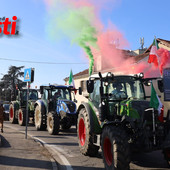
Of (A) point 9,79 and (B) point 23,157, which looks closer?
(B) point 23,157

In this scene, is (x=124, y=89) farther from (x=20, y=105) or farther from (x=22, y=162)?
(x=20, y=105)

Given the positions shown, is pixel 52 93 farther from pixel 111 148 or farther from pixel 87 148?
pixel 111 148

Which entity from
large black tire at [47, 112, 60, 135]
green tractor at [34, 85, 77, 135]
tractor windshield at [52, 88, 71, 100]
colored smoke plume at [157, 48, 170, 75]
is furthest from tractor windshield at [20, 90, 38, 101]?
colored smoke plume at [157, 48, 170, 75]

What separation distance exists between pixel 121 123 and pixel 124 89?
1.35 m

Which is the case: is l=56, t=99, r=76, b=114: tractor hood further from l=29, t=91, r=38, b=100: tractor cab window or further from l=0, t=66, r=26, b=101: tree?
l=0, t=66, r=26, b=101: tree

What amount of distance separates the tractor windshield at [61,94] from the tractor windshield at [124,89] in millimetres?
7007

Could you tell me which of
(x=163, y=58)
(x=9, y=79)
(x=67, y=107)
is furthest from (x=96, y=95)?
(x=9, y=79)

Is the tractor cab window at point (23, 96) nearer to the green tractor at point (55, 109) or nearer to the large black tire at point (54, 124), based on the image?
the green tractor at point (55, 109)

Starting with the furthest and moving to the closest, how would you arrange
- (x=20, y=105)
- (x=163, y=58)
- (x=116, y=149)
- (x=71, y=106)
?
(x=20, y=105) → (x=163, y=58) → (x=71, y=106) → (x=116, y=149)

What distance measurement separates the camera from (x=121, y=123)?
221 inches

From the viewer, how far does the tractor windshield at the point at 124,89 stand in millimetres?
6616

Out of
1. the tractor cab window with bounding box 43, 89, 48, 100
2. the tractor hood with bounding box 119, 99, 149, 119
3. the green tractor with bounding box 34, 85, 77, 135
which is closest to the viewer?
the tractor hood with bounding box 119, 99, 149, 119

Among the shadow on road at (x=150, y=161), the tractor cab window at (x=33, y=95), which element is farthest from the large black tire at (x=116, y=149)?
the tractor cab window at (x=33, y=95)

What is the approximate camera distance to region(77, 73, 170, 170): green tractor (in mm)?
5059
